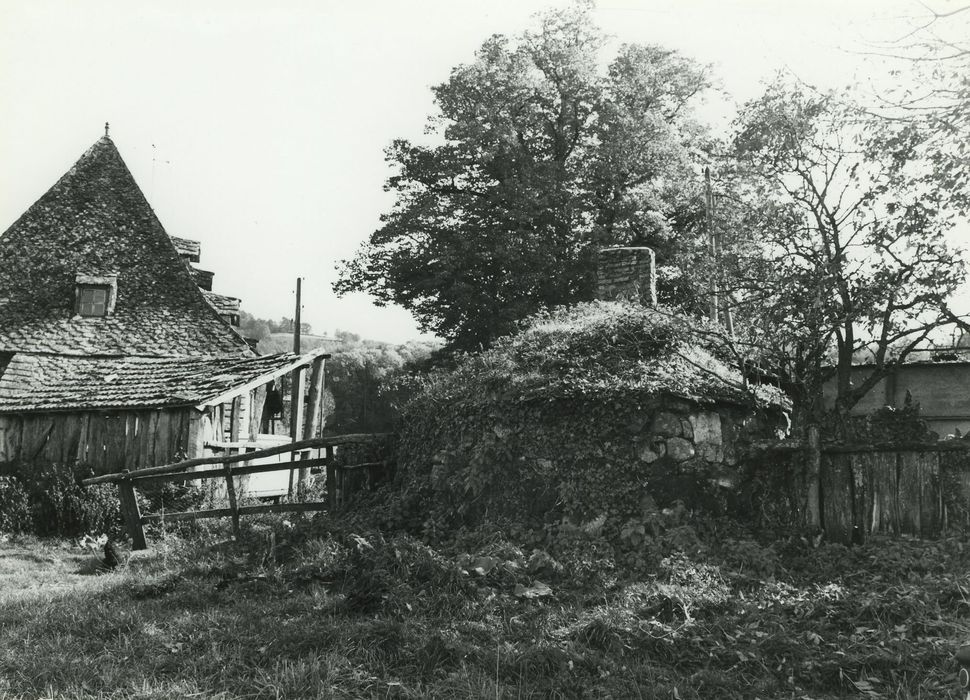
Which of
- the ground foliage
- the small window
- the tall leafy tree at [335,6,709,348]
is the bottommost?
the ground foliage

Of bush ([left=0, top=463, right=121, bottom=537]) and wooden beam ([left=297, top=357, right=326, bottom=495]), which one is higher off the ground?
wooden beam ([left=297, top=357, right=326, bottom=495])

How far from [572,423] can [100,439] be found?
10297 millimetres

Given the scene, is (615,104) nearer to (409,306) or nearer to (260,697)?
(409,306)

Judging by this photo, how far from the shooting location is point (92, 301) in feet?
63.7

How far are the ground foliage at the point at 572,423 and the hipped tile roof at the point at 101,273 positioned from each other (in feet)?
33.1

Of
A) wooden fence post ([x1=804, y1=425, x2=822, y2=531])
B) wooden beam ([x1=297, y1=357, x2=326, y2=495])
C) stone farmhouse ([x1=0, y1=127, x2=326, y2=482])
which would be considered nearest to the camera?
wooden fence post ([x1=804, y1=425, x2=822, y2=531])

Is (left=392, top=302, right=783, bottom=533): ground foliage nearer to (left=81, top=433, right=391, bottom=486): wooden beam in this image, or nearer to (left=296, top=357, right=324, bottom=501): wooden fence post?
(left=81, top=433, right=391, bottom=486): wooden beam

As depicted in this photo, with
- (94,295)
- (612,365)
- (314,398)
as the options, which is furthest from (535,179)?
(612,365)

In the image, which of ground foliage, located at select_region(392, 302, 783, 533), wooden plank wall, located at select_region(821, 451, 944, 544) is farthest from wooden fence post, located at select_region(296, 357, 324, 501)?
wooden plank wall, located at select_region(821, 451, 944, 544)

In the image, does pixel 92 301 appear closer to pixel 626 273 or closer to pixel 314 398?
pixel 314 398

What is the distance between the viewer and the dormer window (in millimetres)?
19250

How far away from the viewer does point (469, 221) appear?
26.1 metres

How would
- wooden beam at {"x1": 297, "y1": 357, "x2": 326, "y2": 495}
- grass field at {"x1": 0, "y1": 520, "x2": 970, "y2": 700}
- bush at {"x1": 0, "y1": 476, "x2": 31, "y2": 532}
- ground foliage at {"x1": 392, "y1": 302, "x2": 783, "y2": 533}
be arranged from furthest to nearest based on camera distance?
1. wooden beam at {"x1": 297, "y1": 357, "x2": 326, "y2": 495}
2. bush at {"x1": 0, "y1": 476, "x2": 31, "y2": 532}
3. ground foliage at {"x1": 392, "y1": 302, "x2": 783, "y2": 533}
4. grass field at {"x1": 0, "y1": 520, "x2": 970, "y2": 700}

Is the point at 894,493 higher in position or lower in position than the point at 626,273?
lower
